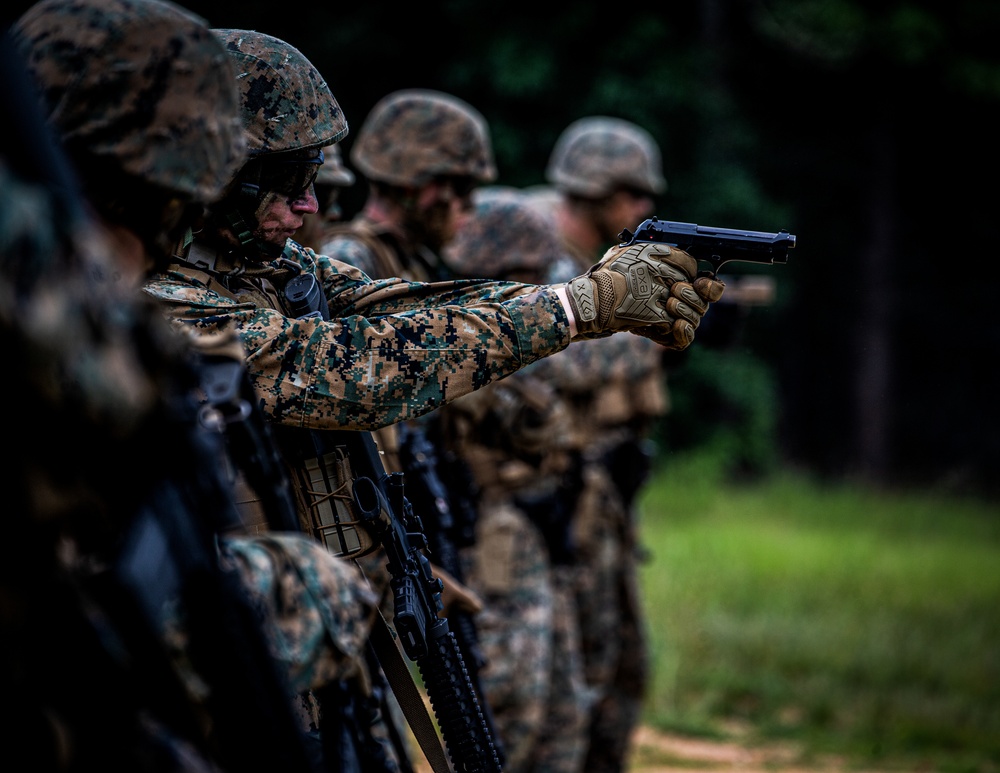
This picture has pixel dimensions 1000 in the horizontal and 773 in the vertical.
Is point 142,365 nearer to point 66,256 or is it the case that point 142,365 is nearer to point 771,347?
point 66,256

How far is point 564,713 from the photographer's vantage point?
5.43 m

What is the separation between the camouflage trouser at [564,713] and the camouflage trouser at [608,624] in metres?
0.36

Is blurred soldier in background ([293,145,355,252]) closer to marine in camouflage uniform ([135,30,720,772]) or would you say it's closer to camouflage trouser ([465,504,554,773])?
camouflage trouser ([465,504,554,773])

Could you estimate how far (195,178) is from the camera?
1822 millimetres

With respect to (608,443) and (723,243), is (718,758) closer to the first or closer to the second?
(608,443)

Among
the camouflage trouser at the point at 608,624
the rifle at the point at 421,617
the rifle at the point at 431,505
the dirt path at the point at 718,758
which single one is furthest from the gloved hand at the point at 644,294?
the dirt path at the point at 718,758

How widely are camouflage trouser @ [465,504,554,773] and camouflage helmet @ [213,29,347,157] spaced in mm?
2711

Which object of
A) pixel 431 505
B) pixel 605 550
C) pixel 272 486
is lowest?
pixel 605 550

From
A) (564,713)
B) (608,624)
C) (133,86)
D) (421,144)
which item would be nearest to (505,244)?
(421,144)

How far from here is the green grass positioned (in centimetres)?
647

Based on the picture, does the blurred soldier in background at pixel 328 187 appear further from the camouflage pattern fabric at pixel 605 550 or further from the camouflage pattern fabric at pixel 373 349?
the camouflage pattern fabric at pixel 373 349

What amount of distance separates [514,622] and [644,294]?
2.87 m

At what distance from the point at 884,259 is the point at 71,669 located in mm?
14999

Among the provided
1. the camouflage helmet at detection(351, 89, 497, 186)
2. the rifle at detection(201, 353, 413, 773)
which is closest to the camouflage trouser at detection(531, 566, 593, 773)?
the camouflage helmet at detection(351, 89, 497, 186)
